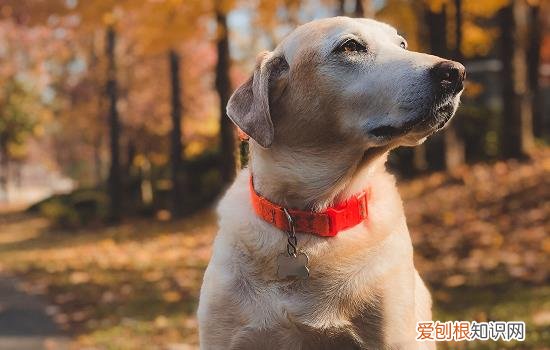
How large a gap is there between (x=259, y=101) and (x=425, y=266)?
616 cm

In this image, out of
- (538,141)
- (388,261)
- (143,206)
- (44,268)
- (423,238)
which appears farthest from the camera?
(143,206)

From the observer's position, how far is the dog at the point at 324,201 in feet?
9.32

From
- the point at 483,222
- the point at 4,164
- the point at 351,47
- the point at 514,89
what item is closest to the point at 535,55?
the point at 514,89

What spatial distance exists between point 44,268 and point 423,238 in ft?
21.1

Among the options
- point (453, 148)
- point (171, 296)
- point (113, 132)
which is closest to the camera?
point (171, 296)

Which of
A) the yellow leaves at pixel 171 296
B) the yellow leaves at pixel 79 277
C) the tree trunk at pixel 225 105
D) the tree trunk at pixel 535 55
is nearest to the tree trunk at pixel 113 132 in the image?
the tree trunk at pixel 225 105

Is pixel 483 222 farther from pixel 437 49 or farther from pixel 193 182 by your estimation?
pixel 193 182

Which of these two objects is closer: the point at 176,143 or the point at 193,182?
the point at 176,143

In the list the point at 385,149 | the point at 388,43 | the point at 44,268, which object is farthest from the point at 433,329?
the point at 44,268

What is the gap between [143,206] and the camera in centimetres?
2069

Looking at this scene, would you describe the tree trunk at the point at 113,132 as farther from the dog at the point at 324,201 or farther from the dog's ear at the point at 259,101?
the dog at the point at 324,201

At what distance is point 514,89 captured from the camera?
13.1 m

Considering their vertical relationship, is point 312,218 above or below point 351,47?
below

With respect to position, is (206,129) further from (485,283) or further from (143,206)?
(485,283)
